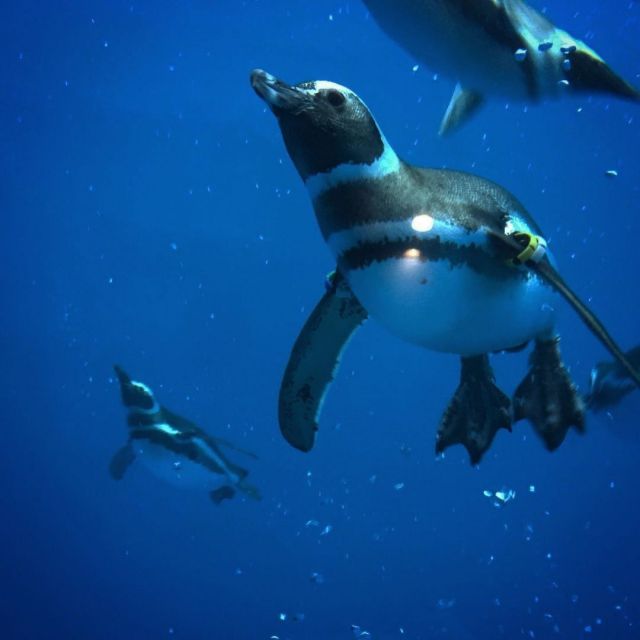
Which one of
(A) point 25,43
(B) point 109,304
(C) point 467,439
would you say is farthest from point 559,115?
(B) point 109,304

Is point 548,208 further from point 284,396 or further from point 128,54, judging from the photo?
point 284,396

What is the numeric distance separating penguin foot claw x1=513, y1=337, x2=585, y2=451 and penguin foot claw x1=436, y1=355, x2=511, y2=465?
18 centimetres

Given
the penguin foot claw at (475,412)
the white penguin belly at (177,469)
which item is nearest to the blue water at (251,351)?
the white penguin belly at (177,469)

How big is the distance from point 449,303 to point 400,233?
1.29 feet

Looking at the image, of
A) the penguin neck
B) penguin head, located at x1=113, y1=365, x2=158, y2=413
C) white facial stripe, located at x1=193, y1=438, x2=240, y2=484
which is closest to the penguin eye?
the penguin neck

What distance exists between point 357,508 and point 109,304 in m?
11.5

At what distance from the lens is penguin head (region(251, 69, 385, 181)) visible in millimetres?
2117

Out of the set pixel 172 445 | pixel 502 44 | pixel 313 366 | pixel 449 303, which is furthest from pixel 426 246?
pixel 172 445

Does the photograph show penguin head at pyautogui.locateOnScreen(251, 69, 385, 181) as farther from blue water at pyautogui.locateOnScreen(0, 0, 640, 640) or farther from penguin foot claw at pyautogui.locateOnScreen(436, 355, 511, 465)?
blue water at pyautogui.locateOnScreen(0, 0, 640, 640)

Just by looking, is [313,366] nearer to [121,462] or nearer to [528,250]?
[528,250]

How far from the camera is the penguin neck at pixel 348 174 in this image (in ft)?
7.31

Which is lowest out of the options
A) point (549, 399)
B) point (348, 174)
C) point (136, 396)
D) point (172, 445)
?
point (549, 399)

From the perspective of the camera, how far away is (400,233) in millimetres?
2301

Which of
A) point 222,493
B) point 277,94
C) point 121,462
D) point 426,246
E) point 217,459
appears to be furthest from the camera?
point 121,462
